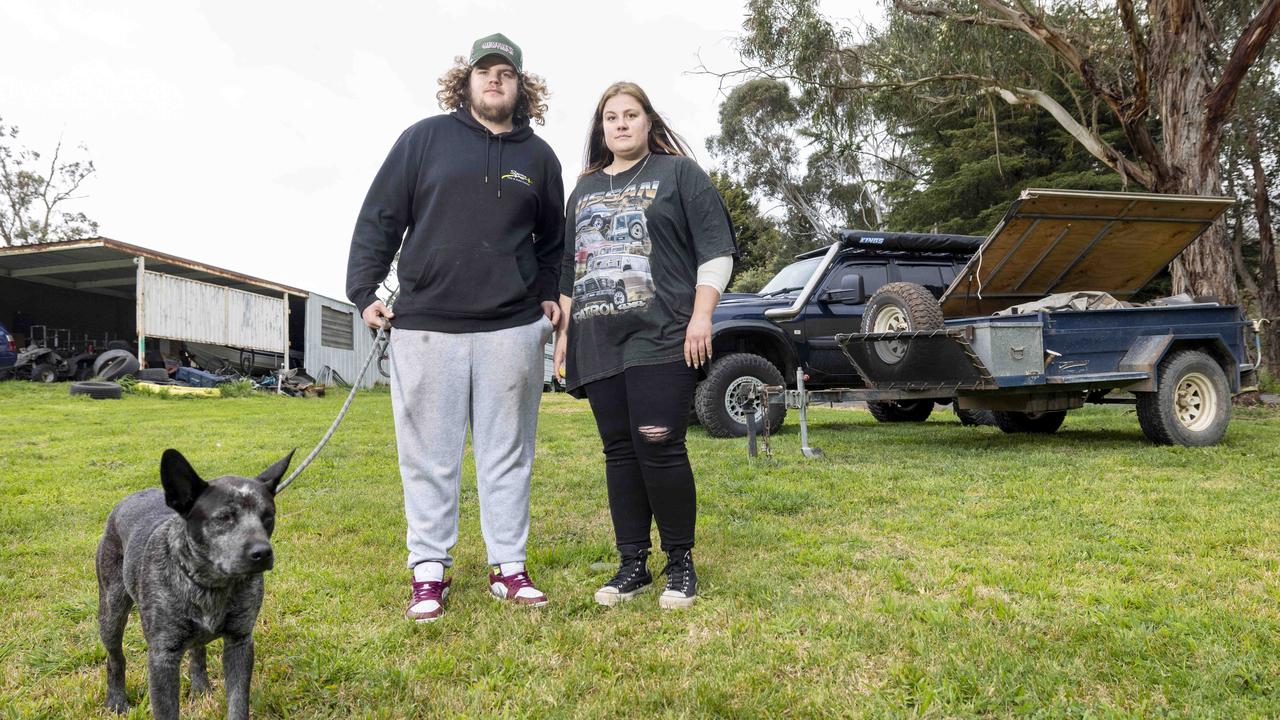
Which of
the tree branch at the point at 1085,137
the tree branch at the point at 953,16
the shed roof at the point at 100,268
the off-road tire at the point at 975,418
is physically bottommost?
the off-road tire at the point at 975,418

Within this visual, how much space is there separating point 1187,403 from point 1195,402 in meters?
0.09

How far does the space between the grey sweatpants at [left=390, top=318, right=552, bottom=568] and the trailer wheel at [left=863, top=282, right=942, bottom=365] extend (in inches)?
179

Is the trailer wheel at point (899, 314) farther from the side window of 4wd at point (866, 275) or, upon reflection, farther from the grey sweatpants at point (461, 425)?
the grey sweatpants at point (461, 425)

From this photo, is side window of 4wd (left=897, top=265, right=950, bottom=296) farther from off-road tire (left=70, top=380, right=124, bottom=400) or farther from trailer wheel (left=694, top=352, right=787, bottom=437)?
off-road tire (left=70, top=380, right=124, bottom=400)

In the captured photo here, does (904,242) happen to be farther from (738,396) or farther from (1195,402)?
(1195,402)

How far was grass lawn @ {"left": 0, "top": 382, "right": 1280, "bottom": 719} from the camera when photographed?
2135mm

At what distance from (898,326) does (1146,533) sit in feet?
11.4

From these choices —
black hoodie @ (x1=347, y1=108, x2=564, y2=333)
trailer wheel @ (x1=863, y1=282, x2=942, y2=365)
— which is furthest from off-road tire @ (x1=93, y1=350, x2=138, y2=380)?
black hoodie @ (x1=347, y1=108, x2=564, y2=333)

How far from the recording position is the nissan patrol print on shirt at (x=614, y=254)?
287 cm

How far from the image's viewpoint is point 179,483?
184cm

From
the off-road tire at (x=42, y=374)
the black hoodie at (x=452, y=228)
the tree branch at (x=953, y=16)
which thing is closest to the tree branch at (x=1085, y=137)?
the tree branch at (x=953, y=16)

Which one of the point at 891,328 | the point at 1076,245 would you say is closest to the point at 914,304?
the point at 891,328

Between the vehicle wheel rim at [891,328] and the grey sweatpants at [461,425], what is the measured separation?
4.53 meters

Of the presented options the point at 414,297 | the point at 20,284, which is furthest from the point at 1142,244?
the point at 20,284
